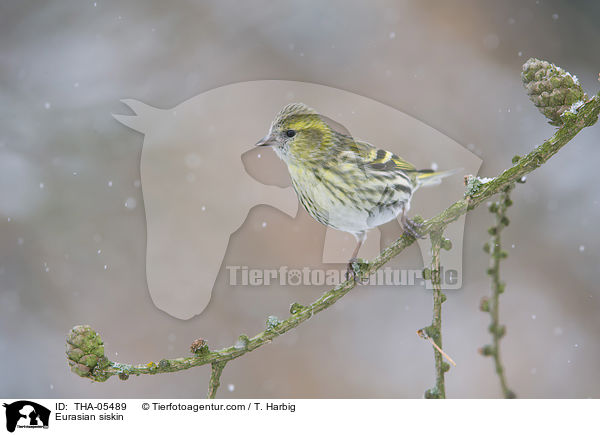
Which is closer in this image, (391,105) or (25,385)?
(25,385)

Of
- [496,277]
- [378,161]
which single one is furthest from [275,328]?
[378,161]

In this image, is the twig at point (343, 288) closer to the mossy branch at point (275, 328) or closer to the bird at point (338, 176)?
the mossy branch at point (275, 328)

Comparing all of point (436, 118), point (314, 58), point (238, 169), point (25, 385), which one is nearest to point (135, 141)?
point (238, 169)

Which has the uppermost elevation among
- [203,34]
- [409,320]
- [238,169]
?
[203,34]

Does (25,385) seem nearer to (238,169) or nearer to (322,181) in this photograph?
(238,169)

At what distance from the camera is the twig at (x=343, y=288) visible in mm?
801

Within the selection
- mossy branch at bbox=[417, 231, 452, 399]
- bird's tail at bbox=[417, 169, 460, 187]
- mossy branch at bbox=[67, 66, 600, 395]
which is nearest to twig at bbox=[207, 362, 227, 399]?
mossy branch at bbox=[67, 66, 600, 395]

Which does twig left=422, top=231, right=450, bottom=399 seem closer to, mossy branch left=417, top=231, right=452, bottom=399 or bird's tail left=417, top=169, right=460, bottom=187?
mossy branch left=417, top=231, right=452, bottom=399

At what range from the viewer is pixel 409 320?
1.98 m

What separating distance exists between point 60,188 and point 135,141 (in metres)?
0.37

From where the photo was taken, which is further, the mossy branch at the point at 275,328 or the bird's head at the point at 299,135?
the bird's head at the point at 299,135

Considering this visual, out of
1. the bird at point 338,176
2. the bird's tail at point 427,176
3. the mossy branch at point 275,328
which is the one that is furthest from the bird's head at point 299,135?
the mossy branch at point 275,328

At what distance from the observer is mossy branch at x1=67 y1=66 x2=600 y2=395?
2.64ft

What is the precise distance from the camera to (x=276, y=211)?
2.02 m
